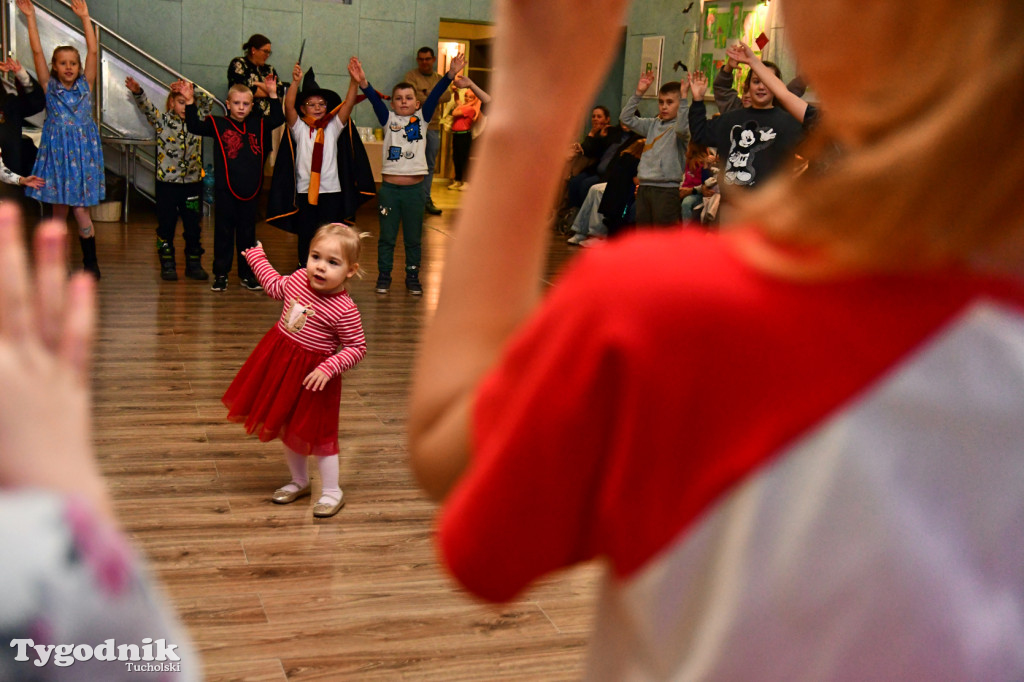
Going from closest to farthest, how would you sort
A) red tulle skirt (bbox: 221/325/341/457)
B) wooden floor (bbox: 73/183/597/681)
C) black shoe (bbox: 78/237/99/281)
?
wooden floor (bbox: 73/183/597/681) → red tulle skirt (bbox: 221/325/341/457) → black shoe (bbox: 78/237/99/281)

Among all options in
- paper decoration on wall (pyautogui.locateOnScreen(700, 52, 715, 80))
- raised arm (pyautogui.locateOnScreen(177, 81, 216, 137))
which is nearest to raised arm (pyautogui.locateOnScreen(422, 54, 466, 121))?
raised arm (pyautogui.locateOnScreen(177, 81, 216, 137))

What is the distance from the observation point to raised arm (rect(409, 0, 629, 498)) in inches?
24.1

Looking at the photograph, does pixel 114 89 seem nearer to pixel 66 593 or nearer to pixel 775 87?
pixel 775 87

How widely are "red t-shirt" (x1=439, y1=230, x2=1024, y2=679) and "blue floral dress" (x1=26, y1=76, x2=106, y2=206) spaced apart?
7275mm

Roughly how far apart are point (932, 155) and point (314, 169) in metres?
7.52

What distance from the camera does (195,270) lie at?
25.5 ft

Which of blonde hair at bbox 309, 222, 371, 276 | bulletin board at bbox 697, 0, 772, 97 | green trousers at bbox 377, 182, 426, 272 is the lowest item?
green trousers at bbox 377, 182, 426, 272

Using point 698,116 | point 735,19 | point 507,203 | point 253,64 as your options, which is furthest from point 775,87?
point 507,203

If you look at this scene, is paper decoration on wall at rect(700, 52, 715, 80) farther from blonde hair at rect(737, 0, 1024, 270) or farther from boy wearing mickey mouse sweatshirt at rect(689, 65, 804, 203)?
blonde hair at rect(737, 0, 1024, 270)

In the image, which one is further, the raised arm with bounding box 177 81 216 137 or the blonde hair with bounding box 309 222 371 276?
Result: the raised arm with bounding box 177 81 216 137

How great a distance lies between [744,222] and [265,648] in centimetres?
244

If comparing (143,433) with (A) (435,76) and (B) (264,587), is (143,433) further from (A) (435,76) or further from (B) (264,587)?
(A) (435,76)

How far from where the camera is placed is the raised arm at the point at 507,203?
0.61 metres

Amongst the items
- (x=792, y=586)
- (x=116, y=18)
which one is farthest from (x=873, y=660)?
(x=116, y=18)
